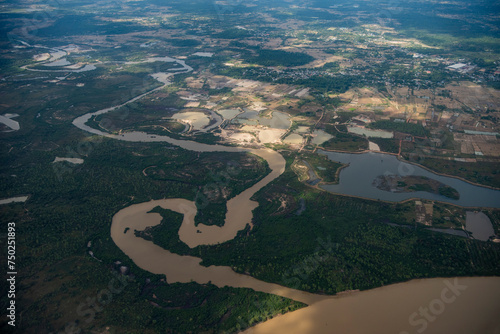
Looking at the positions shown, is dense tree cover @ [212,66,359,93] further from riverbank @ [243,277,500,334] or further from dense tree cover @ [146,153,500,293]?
riverbank @ [243,277,500,334]

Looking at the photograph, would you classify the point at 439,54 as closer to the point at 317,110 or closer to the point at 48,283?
the point at 317,110

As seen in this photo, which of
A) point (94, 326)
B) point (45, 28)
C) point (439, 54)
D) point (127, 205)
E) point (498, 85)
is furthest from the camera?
point (45, 28)

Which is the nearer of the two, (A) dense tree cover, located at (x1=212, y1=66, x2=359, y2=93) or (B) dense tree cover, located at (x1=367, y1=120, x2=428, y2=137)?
(B) dense tree cover, located at (x1=367, y1=120, x2=428, y2=137)

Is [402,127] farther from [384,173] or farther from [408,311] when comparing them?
[408,311]

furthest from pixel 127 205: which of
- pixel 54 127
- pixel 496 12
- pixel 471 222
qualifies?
pixel 496 12

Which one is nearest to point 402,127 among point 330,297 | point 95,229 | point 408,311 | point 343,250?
point 343,250

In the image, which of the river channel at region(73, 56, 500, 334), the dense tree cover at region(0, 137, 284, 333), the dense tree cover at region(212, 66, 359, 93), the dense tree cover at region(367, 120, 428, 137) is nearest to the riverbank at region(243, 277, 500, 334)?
the river channel at region(73, 56, 500, 334)
